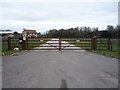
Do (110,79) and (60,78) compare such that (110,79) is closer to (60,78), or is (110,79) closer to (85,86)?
(85,86)

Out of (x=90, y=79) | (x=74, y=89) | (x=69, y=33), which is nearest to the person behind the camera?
(x=74, y=89)

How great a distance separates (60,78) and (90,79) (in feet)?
3.74

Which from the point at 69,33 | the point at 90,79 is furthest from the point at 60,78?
the point at 69,33

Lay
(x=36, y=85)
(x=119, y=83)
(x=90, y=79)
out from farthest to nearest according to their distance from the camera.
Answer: (x=90, y=79) < (x=119, y=83) < (x=36, y=85)

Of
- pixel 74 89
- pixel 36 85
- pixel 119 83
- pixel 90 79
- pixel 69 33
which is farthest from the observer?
pixel 69 33

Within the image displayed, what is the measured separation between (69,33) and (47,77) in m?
85.3

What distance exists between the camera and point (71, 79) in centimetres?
573

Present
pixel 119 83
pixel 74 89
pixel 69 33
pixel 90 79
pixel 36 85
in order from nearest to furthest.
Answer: pixel 74 89, pixel 36 85, pixel 119 83, pixel 90 79, pixel 69 33

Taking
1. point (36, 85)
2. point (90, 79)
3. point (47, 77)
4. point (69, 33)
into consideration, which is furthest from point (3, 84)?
point (69, 33)

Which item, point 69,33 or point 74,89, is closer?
point 74,89

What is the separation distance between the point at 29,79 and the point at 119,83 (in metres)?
3.28

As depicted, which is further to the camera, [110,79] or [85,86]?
[110,79]

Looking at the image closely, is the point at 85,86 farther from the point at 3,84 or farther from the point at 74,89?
the point at 3,84

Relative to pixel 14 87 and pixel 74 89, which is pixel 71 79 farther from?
pixel 14 87
